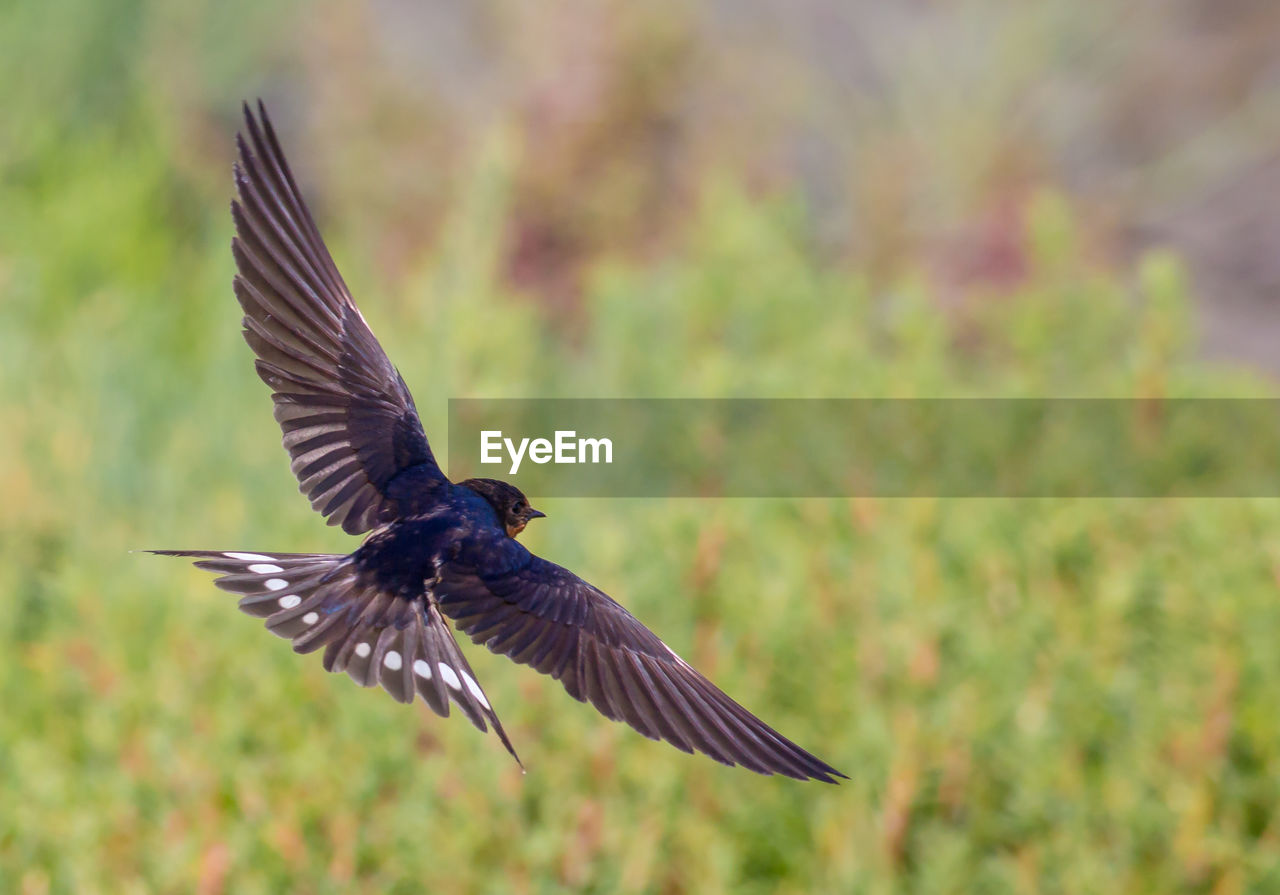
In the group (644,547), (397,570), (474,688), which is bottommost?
(474,688)

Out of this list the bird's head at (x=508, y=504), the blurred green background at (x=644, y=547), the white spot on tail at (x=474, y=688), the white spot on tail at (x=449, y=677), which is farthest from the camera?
the blurred green background at (x=644, y=547)

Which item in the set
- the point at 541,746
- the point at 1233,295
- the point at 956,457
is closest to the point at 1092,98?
the point at 1233,295

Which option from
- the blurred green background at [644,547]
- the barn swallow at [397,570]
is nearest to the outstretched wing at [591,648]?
the barn swallow at [397,570]

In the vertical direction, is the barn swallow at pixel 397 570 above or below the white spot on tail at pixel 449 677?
above

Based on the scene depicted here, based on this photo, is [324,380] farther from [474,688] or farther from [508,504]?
[474,688]

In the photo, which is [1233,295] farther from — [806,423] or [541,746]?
[541,746]

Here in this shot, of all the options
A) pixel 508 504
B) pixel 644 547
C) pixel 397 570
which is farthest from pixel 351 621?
pixel 644 547

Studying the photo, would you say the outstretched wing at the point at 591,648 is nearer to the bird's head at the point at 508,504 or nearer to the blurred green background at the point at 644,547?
the bird's head at the point at 508,504
